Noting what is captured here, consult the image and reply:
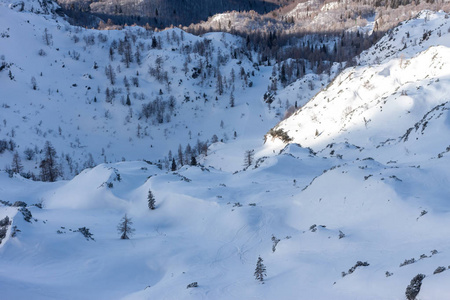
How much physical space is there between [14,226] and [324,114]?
2116 inches

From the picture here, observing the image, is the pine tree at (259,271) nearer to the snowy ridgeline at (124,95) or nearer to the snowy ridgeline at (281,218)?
the snowy ridgeline at (281,218)

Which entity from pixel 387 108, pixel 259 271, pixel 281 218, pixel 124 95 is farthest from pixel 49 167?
pixel 259 271

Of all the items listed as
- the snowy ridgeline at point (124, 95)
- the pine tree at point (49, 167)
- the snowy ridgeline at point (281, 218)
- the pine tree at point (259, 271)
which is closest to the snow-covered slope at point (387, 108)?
the snowy ridgeline at point (281, 218)

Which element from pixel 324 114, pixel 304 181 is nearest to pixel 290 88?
pixel 324 114

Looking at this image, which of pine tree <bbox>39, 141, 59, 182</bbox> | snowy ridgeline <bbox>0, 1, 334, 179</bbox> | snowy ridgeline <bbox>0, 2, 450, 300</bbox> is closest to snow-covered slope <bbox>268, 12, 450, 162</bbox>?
snowy ridgeline <bbox>0, 2, 450, 300</bbox>

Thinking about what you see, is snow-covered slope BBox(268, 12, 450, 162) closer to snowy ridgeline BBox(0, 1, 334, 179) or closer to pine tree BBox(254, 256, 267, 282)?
pine tree BBox(254, 256, 267, 282)

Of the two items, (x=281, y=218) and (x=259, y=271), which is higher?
(x=259, y=271)

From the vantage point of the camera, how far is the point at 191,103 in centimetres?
11931

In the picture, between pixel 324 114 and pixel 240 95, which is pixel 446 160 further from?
pixel 240 95

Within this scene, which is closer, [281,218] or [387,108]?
[281,218]

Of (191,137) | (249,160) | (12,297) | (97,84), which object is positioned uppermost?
(12,297)

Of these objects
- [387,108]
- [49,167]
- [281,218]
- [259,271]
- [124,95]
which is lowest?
[49,167]

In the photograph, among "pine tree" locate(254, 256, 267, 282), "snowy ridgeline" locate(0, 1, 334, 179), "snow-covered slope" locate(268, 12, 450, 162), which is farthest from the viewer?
"snowy ridgeline" locate(0, 1, 334, 179)

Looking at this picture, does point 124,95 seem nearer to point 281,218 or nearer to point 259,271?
point 281,218
